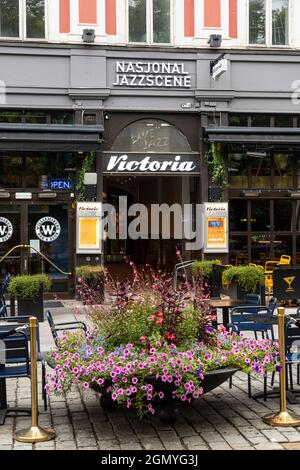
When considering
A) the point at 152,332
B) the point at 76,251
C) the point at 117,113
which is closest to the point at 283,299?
the point at 76,251

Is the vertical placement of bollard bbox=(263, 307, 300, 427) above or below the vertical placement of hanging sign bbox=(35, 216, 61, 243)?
below

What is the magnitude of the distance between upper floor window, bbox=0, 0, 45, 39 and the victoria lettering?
3.65 metres

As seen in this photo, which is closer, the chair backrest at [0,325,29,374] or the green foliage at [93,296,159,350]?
the green foliage at [93,296,159,350]

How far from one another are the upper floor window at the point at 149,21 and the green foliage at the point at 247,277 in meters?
6.79

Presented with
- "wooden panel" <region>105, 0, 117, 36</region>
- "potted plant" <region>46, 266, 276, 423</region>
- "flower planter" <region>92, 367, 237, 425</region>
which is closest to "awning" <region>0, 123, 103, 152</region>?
"wooden panel" <region>105, 0, 117, 36</region>

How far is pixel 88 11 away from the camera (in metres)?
17.2

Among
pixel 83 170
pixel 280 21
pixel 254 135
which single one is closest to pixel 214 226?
pixel 254 135

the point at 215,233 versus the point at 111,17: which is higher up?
the point at 111,17

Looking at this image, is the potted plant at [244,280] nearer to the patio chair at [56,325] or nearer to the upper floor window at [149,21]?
A: the patio chair at [56,325]

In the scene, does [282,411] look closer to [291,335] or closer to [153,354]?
[291,335]

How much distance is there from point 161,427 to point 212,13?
13631mm

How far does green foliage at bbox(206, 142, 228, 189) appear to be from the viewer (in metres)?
17.3

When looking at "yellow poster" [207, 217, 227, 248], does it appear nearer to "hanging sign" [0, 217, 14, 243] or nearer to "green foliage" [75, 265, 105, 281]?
"green foliage" [75, 265, 105, 281]

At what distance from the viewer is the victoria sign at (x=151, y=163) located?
17.2 meters
